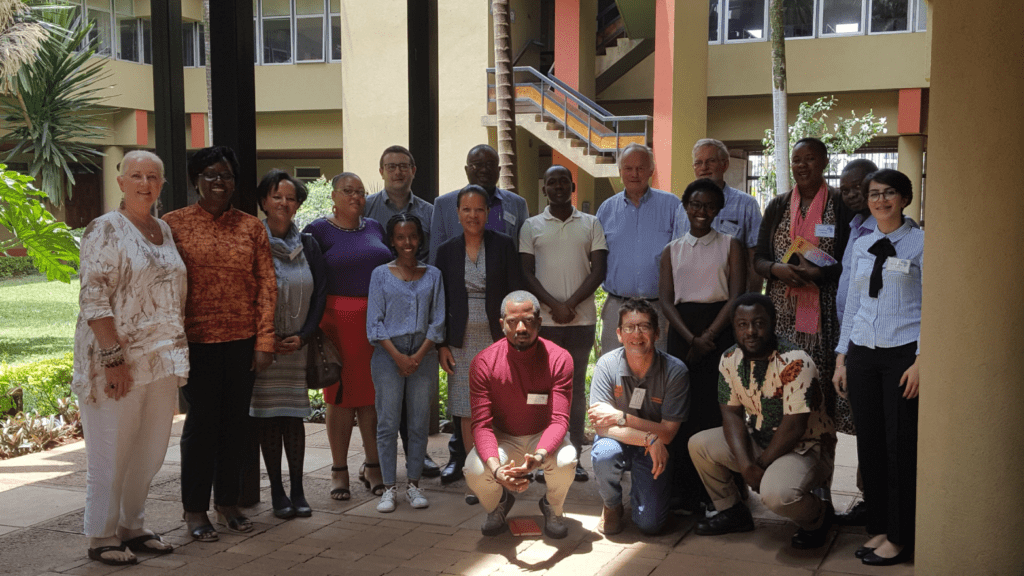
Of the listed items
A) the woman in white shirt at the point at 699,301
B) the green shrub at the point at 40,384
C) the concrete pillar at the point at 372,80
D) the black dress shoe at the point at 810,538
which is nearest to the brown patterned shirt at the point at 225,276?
the woman in white shirt at the point at 699,301

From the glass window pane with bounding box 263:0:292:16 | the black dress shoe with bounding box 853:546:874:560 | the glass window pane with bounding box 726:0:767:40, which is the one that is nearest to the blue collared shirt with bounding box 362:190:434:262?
the black dress shoe with bounding box 853:546:874:560

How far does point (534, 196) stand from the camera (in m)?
20.0

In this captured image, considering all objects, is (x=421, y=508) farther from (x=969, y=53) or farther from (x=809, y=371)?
(x=969, y=53)

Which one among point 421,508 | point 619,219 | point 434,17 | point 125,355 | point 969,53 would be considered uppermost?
point 434,17

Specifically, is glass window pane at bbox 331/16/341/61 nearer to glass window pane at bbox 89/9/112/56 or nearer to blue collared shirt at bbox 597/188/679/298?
glass window pane at bbox 89/9/112/56

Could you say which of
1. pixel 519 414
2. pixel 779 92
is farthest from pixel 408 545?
pixel 779 92

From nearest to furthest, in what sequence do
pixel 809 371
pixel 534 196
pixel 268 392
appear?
1. pixel 809 371
2. pixel 268 392
3. pixel 534 196

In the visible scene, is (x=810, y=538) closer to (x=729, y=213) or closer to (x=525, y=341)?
(x=525, y=341)

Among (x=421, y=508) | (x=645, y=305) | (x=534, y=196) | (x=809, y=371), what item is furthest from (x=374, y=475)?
(x=534, y=196)

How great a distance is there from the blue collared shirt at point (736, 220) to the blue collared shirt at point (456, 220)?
40.8 inches

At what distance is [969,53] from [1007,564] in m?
1.98

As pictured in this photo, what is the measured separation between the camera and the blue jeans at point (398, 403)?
208 inches

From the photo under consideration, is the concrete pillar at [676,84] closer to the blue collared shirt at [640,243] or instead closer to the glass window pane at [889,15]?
the glass window pane at [889,15]

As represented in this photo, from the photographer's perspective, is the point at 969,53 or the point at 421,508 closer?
the point at 969,53
